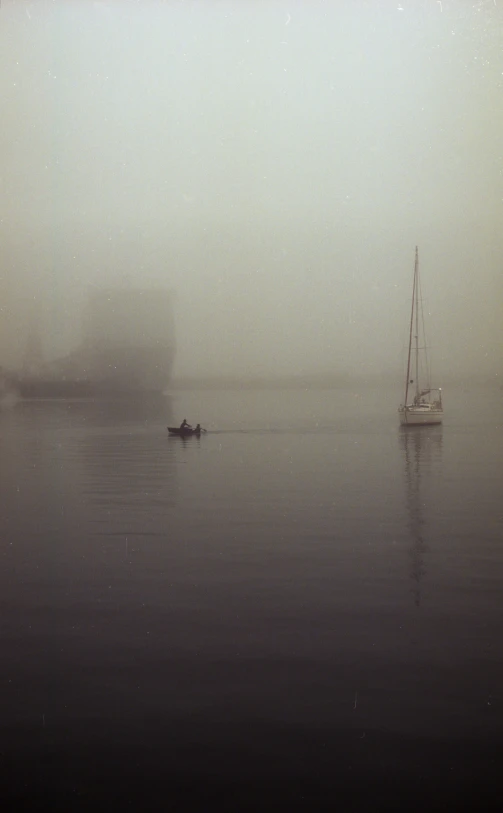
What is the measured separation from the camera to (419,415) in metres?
78.0

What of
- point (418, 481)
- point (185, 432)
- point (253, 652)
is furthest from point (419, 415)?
point (253, 652)

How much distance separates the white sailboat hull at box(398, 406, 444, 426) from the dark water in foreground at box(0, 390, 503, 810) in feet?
148

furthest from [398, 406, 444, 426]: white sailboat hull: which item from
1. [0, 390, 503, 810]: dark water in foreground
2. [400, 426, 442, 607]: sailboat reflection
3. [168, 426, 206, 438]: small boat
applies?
[0, 390, 503, 810]: dark water in foreground

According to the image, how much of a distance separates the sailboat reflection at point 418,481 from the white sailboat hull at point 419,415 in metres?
1.01

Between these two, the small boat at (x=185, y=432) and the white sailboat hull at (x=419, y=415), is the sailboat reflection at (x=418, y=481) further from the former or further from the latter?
the small boat at (x=185, y=432)

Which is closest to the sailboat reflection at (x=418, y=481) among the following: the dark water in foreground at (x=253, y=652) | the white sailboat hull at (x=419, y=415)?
the dark water in foreground at (x=253, y=652)

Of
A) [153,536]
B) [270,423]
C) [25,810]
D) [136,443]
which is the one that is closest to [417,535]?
[153,536]

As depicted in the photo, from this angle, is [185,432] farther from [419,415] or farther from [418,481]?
[418,481]

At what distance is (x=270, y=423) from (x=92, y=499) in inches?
2391

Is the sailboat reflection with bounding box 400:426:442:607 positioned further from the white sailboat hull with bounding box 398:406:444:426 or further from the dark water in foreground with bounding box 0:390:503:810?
the white sailboat hull with bounding box 398:406:444:426

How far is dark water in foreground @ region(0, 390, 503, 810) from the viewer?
9273 mm

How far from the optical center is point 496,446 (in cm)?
5781

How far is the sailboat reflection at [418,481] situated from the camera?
66.8 ft

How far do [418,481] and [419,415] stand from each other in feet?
134
